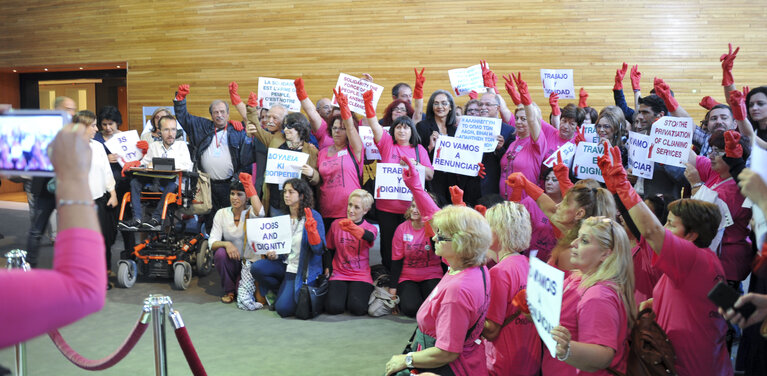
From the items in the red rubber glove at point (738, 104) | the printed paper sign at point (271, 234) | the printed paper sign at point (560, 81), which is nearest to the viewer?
the red rubber glove at point (738, 104)

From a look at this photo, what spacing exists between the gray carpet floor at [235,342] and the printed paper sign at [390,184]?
1.02 metres

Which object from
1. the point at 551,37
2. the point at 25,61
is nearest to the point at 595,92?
the point at 551,37

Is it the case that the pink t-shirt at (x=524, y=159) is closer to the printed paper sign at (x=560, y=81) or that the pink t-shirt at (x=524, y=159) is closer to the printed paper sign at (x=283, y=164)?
the printed paper sign at (x=283, y=164)

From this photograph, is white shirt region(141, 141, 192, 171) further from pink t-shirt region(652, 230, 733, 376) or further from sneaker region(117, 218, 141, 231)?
pink t-shirt region(652, 230, 733, 376)

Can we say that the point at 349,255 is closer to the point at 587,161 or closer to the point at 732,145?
the point at 587,161

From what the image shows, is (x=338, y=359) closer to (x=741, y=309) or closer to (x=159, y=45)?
(x=741, y=309)

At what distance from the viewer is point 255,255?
18.8 feet

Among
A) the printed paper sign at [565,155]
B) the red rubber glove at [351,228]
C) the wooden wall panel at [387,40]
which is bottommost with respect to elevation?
the red rubber glove at [351,228]

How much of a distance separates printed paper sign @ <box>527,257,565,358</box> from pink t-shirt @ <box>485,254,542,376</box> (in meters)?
0.61

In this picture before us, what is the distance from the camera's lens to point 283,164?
573 cm

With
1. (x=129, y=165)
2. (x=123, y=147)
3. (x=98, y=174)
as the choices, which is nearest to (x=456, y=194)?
(x=98, y=174)

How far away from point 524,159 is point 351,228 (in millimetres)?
1547

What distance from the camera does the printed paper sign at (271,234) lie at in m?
5.38

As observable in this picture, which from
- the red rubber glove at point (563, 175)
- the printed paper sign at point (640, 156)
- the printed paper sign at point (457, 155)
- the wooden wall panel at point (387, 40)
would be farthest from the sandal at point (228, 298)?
the wooden wall panel at point (387, 40)
